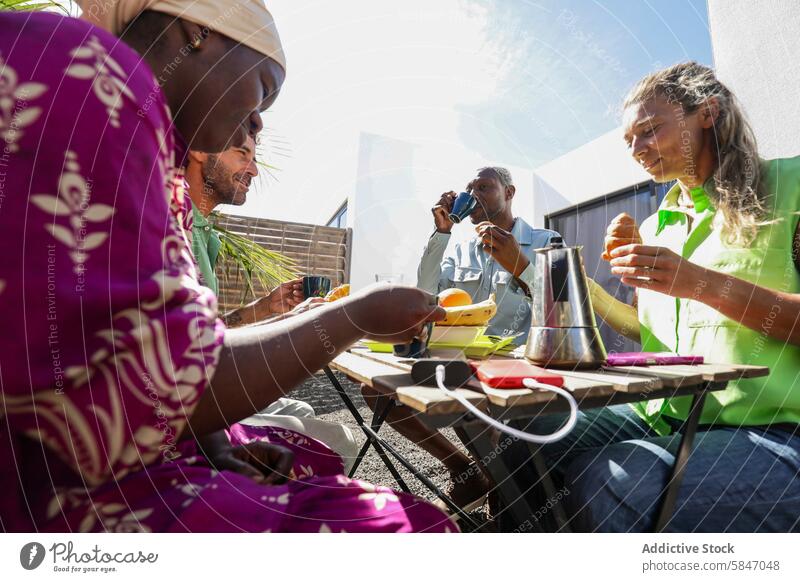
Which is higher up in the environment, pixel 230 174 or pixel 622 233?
pixel 230 174

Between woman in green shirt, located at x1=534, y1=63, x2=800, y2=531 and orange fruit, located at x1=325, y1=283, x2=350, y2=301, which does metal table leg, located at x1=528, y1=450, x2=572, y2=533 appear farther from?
orange fruit, located at x1=325, y1=283, x2=350, y2=301

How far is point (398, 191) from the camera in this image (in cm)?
117

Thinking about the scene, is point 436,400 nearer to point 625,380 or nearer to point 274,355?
point 274,355

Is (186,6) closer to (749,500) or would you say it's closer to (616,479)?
(616,479)

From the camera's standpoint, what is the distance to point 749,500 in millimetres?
676

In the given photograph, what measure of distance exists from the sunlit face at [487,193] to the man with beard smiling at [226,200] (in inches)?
43.1

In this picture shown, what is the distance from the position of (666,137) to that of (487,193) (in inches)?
45.9

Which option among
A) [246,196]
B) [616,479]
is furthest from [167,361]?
[246,196]

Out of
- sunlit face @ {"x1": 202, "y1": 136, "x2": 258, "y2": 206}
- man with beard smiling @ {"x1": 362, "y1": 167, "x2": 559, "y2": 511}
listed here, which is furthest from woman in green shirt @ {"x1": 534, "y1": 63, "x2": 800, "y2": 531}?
sunlit face @ {"x1": 202, "y1": 136, "x2": 258, "y2": 206}

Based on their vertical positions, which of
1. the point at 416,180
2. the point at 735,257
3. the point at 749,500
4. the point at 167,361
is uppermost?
the point at 416,180

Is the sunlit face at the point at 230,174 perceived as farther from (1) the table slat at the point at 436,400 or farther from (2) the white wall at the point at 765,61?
(2) the white wall at the point at 765,61

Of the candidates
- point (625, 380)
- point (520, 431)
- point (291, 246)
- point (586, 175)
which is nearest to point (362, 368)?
point (520, 431)
